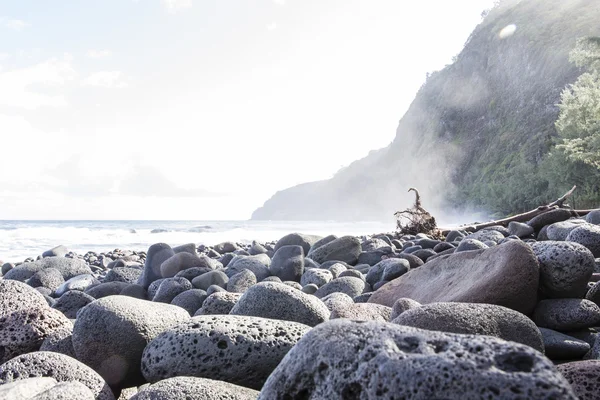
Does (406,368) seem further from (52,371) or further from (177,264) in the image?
(177,264)

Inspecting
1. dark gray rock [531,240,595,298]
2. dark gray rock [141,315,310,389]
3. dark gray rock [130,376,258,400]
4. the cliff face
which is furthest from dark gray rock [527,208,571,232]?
the cliff face

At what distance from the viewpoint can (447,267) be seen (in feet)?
14.1

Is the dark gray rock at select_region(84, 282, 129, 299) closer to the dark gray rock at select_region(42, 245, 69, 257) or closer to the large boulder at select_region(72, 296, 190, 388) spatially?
the large boulder at select_region(72, 296, 190, 388)

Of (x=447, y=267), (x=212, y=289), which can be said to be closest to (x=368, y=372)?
(x=447, y=267)

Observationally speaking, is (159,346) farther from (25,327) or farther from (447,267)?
(447,267)

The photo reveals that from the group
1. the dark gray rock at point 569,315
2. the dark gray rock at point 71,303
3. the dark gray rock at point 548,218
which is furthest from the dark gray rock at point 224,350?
the dark gray rock at point 548,218

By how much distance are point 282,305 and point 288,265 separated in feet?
11.5

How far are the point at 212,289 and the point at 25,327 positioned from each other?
2.18m

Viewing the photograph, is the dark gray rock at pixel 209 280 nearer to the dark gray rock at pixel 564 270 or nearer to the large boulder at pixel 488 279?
the large boulder at pixel 488 279

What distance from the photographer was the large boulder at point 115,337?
9.50 ft

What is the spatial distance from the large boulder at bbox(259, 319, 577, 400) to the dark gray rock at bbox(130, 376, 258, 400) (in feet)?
1.78

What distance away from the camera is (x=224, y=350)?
97.5 inches

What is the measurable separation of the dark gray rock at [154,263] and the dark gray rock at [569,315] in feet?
15.6

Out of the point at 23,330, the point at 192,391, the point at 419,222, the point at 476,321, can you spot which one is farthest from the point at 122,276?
the point at 419,222
